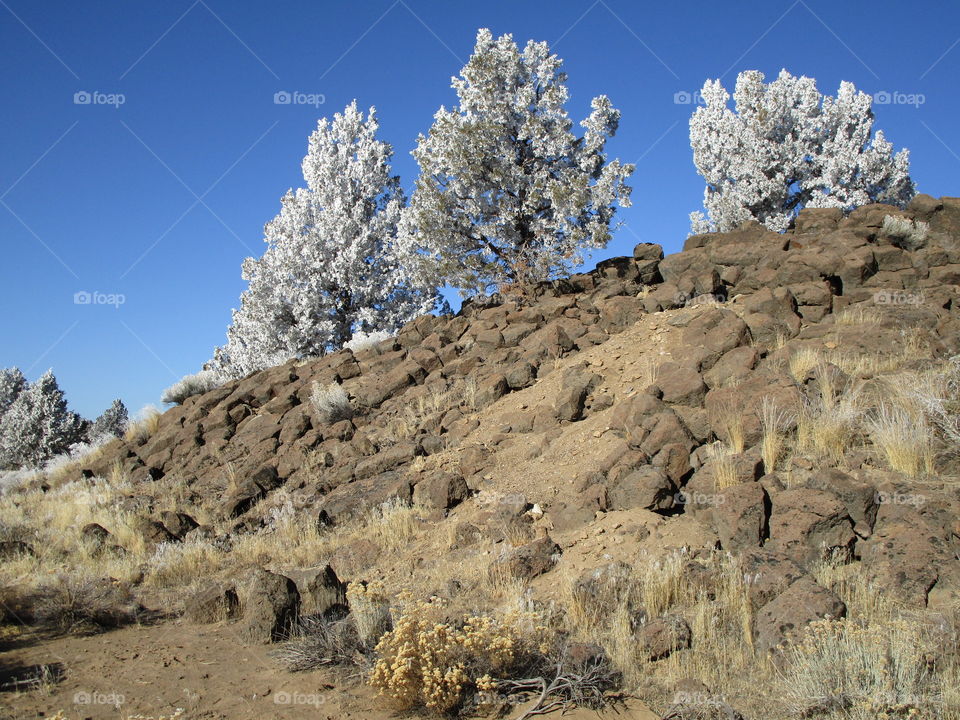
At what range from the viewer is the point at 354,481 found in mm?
11320

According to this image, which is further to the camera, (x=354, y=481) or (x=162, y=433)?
(x=162, y=433)

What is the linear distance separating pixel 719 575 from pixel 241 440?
10.8 meters

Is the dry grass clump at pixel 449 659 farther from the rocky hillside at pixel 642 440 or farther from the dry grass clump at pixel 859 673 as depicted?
the dry grass clump at pixel 859 673

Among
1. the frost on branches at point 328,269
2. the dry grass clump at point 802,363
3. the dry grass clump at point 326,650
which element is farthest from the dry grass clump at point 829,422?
the frost on branches at point 328,269

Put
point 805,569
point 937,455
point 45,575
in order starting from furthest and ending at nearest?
point 45,575 → point 937,455 → point 805,569

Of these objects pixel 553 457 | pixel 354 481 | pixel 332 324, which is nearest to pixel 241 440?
pixel 354 481

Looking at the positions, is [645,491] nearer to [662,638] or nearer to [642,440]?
[642,440]

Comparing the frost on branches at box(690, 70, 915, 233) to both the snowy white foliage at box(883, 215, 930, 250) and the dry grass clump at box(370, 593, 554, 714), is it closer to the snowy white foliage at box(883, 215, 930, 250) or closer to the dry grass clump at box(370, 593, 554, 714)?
the snowy white foliage at box(883, 215, 930, 250)

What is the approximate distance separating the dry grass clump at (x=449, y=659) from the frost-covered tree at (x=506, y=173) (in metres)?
13.2

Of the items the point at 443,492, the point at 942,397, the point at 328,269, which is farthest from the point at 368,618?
the point at 328,269

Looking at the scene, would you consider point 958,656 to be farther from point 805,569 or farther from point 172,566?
point 172,566

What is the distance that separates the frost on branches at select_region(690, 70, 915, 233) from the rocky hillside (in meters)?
10.4

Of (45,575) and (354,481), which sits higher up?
(354,481)

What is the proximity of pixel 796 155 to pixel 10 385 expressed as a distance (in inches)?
1572
